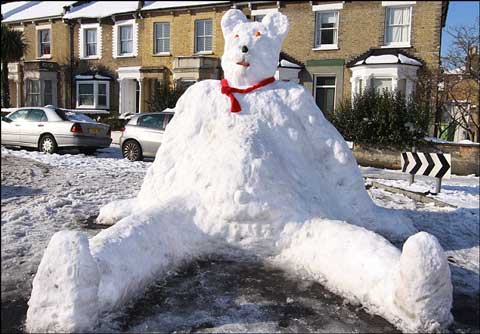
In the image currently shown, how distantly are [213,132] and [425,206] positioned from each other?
179 inches

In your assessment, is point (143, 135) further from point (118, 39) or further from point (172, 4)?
point (118, 39)

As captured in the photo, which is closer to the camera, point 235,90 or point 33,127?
point 235,90

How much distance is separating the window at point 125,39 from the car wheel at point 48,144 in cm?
1249

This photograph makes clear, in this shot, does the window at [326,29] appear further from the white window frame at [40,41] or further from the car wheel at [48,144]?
the white window frame at [40,41]

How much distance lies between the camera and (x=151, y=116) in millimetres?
12852

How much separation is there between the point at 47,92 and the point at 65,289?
26608 mm

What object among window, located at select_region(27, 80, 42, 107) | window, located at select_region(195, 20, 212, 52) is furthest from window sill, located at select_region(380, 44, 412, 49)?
window, located at select_region(27, 80, 42, 107)

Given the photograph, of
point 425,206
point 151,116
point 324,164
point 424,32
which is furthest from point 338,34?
point 324,164

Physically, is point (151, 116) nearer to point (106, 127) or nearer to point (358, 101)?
point (106, 127)

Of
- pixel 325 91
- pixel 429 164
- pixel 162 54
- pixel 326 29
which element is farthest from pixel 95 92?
pixel 429 164

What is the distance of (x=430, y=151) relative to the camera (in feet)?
43.6

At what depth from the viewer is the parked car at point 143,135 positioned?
1255 centimetres

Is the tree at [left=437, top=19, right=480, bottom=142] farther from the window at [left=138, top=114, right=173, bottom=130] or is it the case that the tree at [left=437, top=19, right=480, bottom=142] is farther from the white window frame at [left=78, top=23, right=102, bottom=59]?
the white window frame at [left=78, top=23, right=102, bottom=59]

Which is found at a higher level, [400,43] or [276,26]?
[400,43]
